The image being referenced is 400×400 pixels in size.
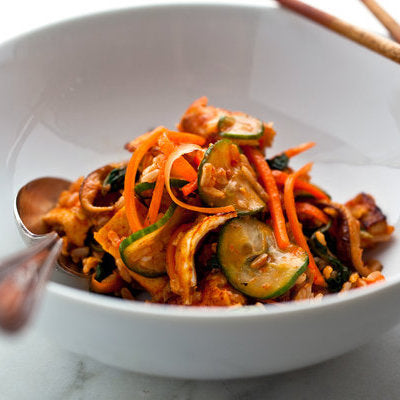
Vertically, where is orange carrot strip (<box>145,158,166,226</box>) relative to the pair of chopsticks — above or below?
below

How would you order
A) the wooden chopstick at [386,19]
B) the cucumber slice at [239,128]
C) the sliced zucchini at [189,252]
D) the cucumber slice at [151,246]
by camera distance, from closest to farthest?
the sliced zucchini at [189,252] → the cucumber slice at [151,246] → the cucumber slice at [239,128] → the wooden chopstick at [386,19]

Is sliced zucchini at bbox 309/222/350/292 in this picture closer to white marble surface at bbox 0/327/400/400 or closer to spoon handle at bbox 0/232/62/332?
white marble surface at bbox 0/327/400/400

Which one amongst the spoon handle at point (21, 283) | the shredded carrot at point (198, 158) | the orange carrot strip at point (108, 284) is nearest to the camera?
the spoon handle at point (21, 283)

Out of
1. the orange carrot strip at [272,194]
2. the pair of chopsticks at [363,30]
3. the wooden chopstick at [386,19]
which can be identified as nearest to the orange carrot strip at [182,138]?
the orange carrot strip at [272,194]

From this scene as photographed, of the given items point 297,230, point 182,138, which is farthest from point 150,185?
point 297,230

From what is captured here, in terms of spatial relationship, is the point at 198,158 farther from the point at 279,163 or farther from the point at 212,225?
the point at 279,163

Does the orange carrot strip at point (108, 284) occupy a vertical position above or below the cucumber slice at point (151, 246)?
below

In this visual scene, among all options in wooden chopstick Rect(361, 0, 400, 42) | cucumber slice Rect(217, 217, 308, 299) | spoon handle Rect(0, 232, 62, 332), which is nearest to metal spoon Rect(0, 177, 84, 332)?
spoon handle Rect(0, 232, 62, 332)

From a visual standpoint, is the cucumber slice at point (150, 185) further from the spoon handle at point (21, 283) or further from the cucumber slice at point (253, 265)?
the spoon handle at point (21, 283)
